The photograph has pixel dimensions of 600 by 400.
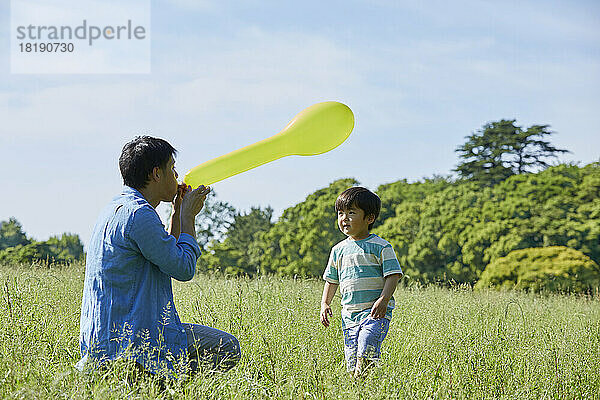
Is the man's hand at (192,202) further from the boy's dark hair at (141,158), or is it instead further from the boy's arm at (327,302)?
the boy's arm at (327,302)

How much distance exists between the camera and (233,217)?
19.5 m

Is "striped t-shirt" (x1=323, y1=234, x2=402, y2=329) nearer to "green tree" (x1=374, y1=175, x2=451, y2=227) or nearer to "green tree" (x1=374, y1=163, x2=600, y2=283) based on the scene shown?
"green tree" (x1=374, y1=163, x2=600, y2=283)

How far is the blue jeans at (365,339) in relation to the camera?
140 inches

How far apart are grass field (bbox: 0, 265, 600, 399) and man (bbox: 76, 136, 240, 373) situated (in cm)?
15

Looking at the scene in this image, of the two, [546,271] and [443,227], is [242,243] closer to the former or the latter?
[443,227]

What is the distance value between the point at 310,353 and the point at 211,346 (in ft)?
1.67

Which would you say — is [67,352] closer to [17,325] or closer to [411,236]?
[17,325]

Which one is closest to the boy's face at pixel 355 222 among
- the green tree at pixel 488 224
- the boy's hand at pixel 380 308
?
the boy's hand at pixel 380 308

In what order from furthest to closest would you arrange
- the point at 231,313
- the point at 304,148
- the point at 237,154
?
the point at 231,313 → the point at 304,148 → the point at 237,154

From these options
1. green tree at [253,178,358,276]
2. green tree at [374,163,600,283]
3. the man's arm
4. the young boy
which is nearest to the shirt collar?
the man's arm

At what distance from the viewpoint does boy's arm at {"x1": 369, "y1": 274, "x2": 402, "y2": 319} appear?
141 inches

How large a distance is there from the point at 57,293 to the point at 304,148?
2715 mm

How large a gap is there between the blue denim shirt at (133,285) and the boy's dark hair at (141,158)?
0.10 m

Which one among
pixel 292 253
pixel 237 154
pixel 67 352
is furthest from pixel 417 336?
pixel 292 253
